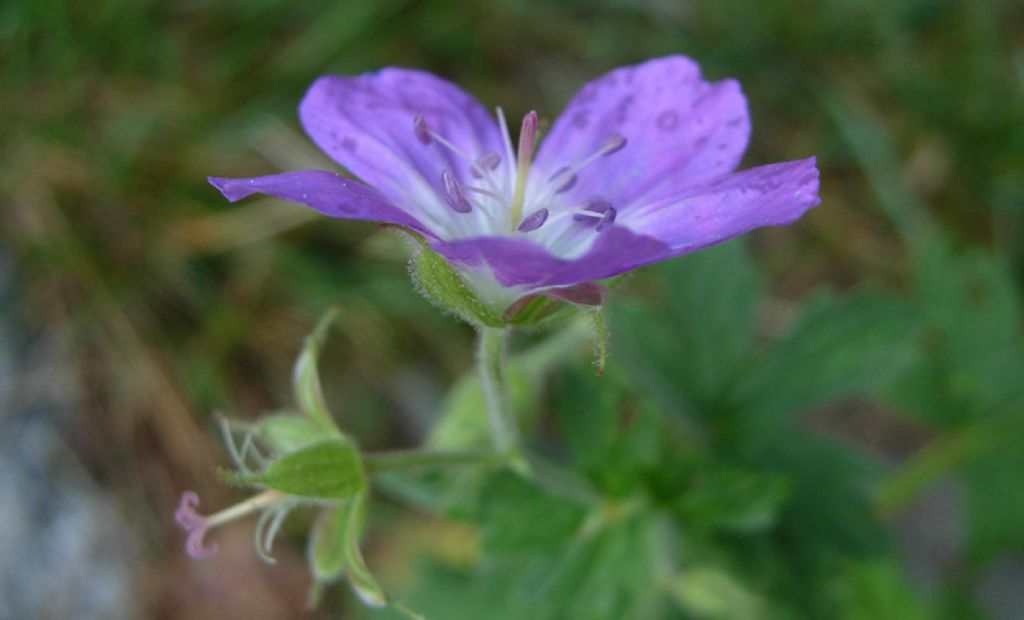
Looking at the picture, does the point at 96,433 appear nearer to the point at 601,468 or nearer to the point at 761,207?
the point at 601,468

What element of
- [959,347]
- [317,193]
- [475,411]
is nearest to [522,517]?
[475,411]

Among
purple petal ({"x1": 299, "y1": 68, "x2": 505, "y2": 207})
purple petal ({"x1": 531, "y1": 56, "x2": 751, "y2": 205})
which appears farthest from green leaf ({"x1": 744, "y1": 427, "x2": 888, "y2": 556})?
purple petal ({"x1": 299, "y1": 68, "x2": 505, "y2": 207})

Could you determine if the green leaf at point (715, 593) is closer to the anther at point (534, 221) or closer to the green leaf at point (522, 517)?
the green leaf at point (522, 517)

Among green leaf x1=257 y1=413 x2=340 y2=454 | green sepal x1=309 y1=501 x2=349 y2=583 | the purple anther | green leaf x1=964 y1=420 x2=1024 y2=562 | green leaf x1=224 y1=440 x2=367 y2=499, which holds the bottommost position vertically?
green leaf x1=964 y1=420 x2=1024 y2=562

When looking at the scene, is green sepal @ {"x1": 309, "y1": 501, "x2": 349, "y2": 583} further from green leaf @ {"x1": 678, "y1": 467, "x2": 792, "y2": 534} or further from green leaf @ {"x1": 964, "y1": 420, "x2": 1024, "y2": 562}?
green leaf @ {"x1": 964, "y1": 420, "x2": 1024, "y2": 562}

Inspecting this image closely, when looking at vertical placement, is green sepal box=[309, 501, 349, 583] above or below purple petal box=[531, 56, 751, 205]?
below

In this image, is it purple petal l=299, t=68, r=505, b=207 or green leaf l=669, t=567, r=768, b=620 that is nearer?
purple petal l=299, t=68, r=505, b=207
